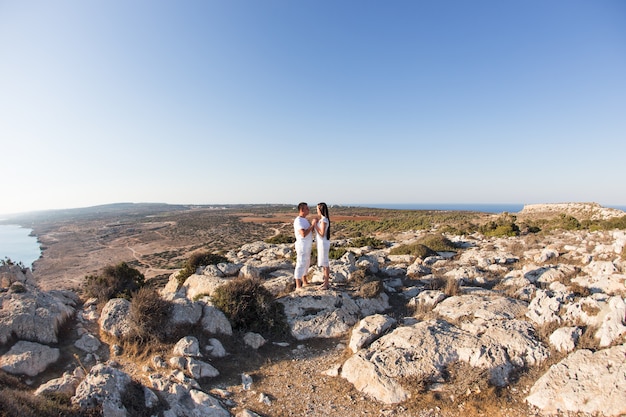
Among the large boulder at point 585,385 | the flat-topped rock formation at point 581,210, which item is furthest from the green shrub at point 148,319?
the flat-topped rock formation at point 581,210

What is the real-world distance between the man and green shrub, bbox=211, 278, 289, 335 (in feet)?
3.79

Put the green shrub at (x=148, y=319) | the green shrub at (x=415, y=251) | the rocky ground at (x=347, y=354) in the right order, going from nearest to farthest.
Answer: the rocky ground at (x=347, y=354) → the green shrub at (x=148, y=319) → the green shrub at (x=415, y=251)

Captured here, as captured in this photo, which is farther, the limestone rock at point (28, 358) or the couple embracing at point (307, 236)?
the couple embracing at point (307, 236)

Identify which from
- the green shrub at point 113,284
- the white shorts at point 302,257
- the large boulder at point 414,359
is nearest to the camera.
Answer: the large boulder at point 414,359

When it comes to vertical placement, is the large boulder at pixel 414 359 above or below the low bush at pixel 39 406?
below

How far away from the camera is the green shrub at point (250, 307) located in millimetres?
7578

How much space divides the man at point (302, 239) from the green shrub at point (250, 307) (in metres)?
1.16

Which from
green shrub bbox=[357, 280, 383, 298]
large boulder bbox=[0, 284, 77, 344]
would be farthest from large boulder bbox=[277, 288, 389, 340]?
large boulder bbox=[0, 284, 77, 344]

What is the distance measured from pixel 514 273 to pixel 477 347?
7.12 meters

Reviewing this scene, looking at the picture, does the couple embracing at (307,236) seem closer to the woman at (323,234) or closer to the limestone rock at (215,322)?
the woman at (323,234)

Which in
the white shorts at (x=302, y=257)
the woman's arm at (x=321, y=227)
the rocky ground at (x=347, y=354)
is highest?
the woman's arm at (x=321, y=227)

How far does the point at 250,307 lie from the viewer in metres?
7.91

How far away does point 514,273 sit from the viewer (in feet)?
37.3

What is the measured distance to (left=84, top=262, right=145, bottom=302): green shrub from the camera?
980 cm
